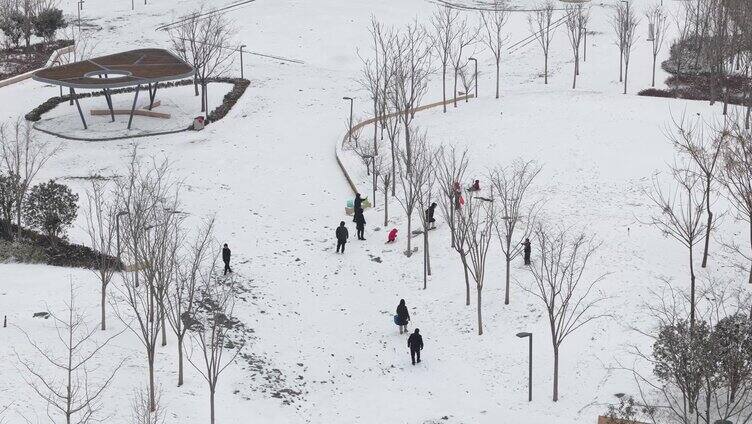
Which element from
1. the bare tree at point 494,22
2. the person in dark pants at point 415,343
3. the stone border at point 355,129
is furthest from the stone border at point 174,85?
the person in dark pants at point 415,343

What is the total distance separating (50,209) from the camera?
3447 centimetres

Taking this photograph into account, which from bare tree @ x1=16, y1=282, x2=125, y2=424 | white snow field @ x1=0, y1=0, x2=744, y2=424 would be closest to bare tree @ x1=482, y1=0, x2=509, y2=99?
white snow field @ x1=0, y1=0, x2=744, y2=424

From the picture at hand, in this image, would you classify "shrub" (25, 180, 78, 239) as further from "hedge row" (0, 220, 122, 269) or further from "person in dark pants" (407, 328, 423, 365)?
"person in dark pants" (407, 328, 423, 365)

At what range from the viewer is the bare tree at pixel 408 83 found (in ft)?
140

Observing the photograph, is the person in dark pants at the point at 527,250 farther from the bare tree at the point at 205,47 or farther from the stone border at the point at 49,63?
the stone border at the point at 49,63

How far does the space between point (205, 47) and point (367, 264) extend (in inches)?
920

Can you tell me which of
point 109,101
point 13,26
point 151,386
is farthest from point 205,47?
point 151,386

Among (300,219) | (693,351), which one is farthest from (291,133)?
(693,351)

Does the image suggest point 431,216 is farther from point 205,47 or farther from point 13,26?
point 13,26

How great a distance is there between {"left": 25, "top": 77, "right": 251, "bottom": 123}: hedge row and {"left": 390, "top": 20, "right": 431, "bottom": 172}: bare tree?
9.03 meters

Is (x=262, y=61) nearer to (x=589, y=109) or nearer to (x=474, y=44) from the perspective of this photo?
(x=474, y=44)

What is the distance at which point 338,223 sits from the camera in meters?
39.7

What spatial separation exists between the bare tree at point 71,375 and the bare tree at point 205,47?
26.7 meters

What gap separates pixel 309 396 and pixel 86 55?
41.9m
